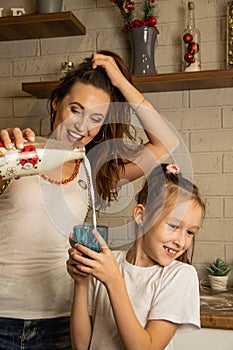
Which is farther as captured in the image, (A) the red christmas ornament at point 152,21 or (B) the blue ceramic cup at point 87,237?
(A) the red christmas ornament at point 152,21

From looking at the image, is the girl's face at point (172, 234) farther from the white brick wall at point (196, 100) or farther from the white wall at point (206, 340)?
the white brick wall at point (196, 100)

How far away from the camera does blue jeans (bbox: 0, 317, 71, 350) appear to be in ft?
4.24

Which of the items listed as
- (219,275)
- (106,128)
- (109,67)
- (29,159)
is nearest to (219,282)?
(219,275)

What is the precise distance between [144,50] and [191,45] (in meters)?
Result: 0.19

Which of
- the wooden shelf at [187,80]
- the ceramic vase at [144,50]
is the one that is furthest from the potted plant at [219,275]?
the ceramic vase at [144,50]

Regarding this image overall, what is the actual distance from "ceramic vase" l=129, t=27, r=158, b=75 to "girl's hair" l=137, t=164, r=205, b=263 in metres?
0.88

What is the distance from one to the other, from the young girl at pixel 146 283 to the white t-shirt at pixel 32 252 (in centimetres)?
13

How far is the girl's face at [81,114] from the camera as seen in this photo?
1.36 meters

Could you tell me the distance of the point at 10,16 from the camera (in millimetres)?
2223

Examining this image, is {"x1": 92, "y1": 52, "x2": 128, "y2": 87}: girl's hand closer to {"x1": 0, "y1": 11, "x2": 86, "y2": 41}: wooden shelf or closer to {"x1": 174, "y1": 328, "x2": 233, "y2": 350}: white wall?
{"x1": 0, "y1": 11, "x2": 86, "y2": 41}: wooden shelf

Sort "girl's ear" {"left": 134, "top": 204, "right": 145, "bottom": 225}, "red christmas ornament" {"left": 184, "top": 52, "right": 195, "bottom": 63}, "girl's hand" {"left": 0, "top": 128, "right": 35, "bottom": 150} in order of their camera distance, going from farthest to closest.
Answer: "red christmas ornament" {"left": 184, "top": 52, "right": 195, "bottom": 63} → "girl's ear" {"left": 134, "top": 204, "right": 145, "bottom": 225} → "girl's hand" {"left": 0, "top": 128, "right": 35, "bottom": 150}

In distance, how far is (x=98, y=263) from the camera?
3.46 feet

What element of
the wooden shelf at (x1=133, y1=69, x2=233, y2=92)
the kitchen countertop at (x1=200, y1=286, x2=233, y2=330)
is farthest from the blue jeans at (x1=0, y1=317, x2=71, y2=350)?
Answer: the wooden shelf at (x1=133, y1=69, x2=233, y2=92)

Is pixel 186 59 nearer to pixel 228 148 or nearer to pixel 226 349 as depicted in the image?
pixel 228 148
